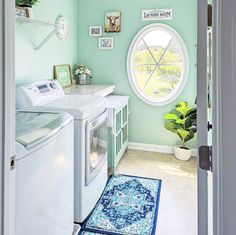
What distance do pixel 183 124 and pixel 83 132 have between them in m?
2.00

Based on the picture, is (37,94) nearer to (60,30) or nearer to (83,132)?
(83,132)

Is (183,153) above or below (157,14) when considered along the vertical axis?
below

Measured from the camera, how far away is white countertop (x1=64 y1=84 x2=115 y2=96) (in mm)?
3021

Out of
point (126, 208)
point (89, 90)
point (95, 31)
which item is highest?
point (95, 31)

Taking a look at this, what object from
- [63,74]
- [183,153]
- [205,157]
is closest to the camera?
[205,157]

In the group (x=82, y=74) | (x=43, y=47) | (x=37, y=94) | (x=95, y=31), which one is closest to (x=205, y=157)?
(x=37, y=94)

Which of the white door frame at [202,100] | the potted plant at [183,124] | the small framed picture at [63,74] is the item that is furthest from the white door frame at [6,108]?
the potted plant at [183,124]

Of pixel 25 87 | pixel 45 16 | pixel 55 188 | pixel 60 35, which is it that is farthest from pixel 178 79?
pixel 55 188

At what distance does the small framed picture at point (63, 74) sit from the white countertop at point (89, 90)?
0.36ft

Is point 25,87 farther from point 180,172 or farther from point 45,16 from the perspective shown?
point 180,172

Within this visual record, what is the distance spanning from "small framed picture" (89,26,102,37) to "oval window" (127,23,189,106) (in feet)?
1.82

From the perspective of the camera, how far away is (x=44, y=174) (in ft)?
4.56

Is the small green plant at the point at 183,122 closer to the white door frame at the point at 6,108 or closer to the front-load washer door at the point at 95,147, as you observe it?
the front-load washer door at the point at 95,147

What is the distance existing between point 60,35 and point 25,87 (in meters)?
1.36
